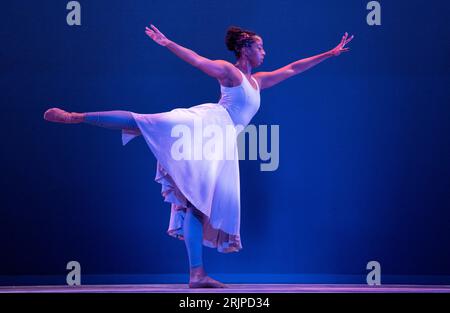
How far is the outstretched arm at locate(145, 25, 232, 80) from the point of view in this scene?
10.9 feet

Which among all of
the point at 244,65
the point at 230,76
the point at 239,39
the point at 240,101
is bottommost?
the point at 240,101

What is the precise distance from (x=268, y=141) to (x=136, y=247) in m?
1.08

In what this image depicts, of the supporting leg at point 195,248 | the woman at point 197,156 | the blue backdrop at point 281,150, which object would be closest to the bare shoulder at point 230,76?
the woman at point 197,156

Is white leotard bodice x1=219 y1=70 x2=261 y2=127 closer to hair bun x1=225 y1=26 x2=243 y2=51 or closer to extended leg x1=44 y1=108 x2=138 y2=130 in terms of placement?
hair bun x1=225 y1=26 x2=243 y2=51

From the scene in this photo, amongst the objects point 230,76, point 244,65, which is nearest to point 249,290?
point 230,76

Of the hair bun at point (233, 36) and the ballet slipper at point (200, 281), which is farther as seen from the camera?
the hair bun at point (233, 36)

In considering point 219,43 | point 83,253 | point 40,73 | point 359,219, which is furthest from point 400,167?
point 40,73

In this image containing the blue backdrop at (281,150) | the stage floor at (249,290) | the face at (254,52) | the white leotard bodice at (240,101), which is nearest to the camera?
the stage floor at (249,290)

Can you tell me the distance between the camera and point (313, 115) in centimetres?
436

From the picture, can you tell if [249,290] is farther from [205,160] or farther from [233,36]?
[233,36]

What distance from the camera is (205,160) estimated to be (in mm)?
3424

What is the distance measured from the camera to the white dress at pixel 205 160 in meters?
3.38

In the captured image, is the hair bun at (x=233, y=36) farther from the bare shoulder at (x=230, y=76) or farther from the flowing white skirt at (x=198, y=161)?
the flowing white skirt at (x=198, y=161)

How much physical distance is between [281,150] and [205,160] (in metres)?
1.02
